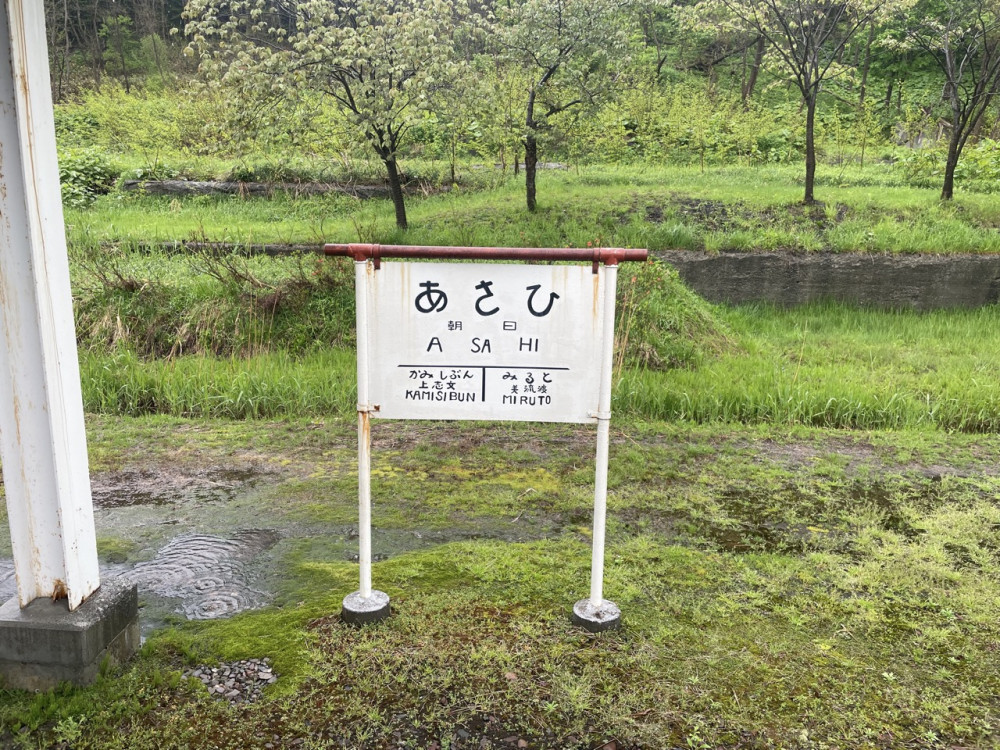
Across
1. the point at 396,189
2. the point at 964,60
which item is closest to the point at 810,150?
the point at 964,60

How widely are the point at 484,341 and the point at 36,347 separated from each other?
1.40m

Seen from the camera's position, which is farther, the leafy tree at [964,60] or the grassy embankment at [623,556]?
the leafy tree at [964,60]

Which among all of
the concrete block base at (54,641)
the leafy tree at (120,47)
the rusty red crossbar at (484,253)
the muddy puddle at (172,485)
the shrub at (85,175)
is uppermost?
the leafy tree at (120,47)

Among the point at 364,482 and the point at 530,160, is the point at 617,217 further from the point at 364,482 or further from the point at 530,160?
the point at 364,482

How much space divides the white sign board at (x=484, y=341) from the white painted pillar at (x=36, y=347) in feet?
3.14

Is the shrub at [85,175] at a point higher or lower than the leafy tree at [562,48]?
lower

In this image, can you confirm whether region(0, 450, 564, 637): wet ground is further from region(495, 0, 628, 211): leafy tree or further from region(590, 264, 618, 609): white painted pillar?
region(495, 0, 628, 211): leafy tree

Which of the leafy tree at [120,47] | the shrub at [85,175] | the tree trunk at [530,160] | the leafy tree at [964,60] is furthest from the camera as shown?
the leafy tree at [120,47]

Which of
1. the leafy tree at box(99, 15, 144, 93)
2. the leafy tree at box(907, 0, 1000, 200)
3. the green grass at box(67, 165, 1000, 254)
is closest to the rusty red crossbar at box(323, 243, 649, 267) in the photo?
the green grass at box(67, 165, 1000, 254)

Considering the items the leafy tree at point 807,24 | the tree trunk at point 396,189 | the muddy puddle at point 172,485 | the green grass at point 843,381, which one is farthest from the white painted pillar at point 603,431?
the leafy tree at point 807,24

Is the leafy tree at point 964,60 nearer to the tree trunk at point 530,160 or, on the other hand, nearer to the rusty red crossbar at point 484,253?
the tree trunk at point 530,160

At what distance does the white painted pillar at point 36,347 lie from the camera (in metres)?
2.09

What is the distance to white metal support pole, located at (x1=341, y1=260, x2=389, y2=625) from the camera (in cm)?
253

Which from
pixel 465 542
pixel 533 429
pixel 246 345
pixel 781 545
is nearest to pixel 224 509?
pixel 465 542
